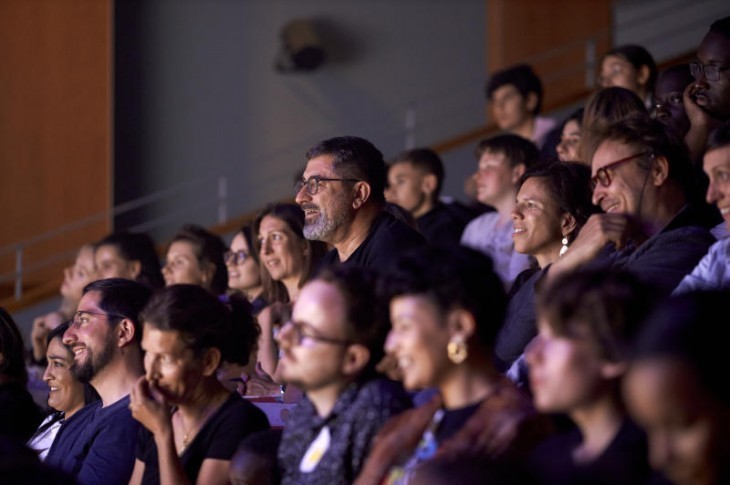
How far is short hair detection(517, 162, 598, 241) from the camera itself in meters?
3.93

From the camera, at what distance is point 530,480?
88.9 inches

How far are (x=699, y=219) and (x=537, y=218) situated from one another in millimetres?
533

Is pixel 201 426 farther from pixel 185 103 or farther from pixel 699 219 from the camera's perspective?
pixel 185 103

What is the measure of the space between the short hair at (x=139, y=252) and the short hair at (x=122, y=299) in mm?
1563

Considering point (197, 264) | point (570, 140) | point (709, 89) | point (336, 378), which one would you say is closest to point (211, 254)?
point (197, 264)

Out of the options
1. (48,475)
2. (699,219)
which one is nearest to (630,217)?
(699,219)

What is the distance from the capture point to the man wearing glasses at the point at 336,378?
2.82m

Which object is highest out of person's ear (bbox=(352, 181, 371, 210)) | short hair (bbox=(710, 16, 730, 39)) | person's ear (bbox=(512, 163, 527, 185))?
short hair (bbox=(710, 16, 730, 39))

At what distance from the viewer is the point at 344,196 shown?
4188 mm

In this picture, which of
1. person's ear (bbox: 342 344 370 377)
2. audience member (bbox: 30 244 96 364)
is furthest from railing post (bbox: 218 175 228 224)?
person's ear (bbox: 342 344 370 377)

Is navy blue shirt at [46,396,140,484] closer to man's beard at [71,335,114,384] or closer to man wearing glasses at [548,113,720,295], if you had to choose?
man's beard at [71,335,114,384]

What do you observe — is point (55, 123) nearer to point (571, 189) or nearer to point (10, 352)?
point (10, 352)

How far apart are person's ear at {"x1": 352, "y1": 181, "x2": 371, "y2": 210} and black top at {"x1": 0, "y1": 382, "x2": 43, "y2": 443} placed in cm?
144

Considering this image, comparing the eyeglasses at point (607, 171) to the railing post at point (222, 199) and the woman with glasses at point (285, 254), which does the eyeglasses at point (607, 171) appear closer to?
the woman with glasses at point (285, 254)
